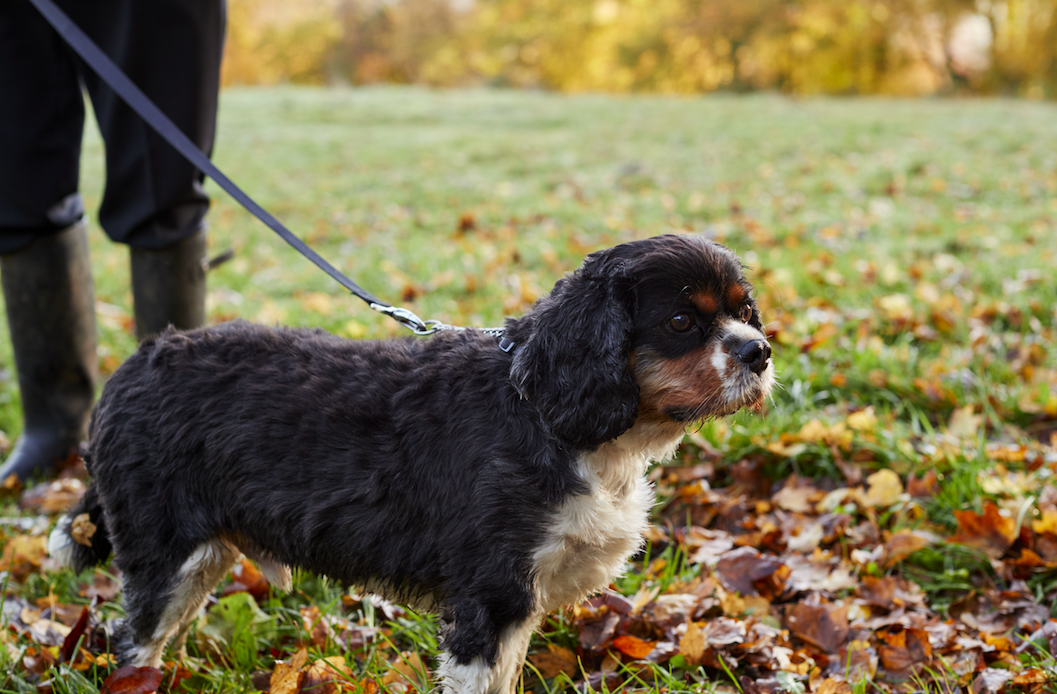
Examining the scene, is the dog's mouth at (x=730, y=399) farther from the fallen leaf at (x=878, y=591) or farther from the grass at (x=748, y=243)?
the fallen leaf at (x=878, y=591)

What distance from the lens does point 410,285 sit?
21.4 feet

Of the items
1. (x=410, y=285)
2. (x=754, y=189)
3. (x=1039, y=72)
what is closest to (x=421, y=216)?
(x=410, y=285)

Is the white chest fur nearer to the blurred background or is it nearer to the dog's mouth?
the dog's mouth

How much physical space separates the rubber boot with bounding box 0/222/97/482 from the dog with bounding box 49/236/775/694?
1.56m

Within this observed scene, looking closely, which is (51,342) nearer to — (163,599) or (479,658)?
(163,599)

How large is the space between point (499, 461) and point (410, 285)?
4574 mm

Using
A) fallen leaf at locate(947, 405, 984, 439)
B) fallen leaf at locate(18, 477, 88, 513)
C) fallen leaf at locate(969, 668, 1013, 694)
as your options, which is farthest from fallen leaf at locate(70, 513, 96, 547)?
fallen leaf at locate(947, 405, 984, 439)

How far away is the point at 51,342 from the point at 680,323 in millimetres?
3135

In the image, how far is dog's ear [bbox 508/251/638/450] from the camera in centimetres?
204

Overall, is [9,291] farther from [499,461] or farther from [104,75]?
[499,461]

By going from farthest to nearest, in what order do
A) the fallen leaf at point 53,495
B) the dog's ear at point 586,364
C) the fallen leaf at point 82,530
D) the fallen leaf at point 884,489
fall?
the fallen leaf at point 53,495 < the fallen leaf at point 884,489 < the fallen leaf at point 82,530 < the dog's ear at point 586,364

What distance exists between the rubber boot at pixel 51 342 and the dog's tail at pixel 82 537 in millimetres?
1411

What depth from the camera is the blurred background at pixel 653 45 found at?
3206 centimetres

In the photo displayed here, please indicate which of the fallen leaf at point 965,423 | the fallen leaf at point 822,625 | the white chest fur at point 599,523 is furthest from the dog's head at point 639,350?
the fallen leaf at point 965,423
